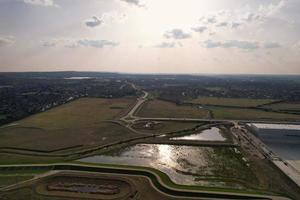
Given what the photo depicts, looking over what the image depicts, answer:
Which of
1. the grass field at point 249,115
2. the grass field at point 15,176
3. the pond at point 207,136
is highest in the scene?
the grass field at point 249,115

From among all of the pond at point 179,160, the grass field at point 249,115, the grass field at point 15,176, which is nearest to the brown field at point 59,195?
the grass field at point 15,176

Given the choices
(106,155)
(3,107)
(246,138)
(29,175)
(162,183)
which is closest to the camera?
(162,183)

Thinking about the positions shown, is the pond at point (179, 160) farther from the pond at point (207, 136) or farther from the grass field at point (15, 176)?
the grass field at point (15, 176)

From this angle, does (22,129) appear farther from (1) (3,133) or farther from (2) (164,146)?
(2) (164,146)

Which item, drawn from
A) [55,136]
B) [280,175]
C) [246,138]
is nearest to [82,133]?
[55,136]

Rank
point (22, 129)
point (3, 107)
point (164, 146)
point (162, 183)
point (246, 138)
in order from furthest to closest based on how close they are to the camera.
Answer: point (3, 107)
point (22, 129)
point (246, 138)
point (164, 146)
point (162, 183)

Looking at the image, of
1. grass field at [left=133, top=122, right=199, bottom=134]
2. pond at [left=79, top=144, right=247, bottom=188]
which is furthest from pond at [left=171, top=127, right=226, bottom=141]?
pond at [left=79, top=144, right=247, bottom=188]

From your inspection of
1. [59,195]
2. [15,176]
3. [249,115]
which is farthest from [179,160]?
[249,115]

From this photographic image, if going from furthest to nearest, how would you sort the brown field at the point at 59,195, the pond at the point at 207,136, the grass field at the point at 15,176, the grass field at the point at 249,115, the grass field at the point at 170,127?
the grass field at the point at 249,115
the grass field at the point at 170,127
the pond at the point at 207,136
the grass field at the point at 15,176
the brown field at the point at 59,195
